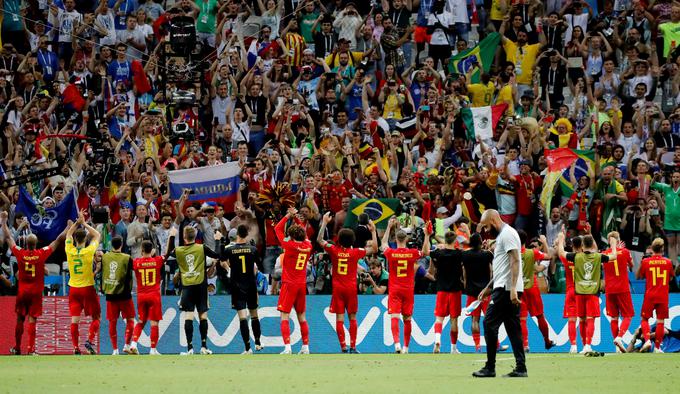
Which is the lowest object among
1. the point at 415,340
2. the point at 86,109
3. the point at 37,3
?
the point at 415,340

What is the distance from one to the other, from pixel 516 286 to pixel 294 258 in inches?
309

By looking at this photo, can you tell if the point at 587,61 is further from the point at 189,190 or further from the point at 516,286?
the point at 516,286

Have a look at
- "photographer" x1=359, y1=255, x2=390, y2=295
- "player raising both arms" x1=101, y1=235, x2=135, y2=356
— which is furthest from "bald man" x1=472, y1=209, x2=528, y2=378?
"player raising both arms" x1=101, y1=235, x2=135, y2=356

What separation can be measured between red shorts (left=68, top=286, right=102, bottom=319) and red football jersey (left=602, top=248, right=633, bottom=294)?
906 centimetres

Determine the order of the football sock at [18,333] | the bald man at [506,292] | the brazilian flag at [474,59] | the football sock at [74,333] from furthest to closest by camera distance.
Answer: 1. the brazilian flag at [474,59]
2. the football sock at [18,333]
3. the football sock at [74,333]
4. the bald man at [506,292]

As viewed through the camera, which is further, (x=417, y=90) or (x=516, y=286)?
(x=417, y=90)

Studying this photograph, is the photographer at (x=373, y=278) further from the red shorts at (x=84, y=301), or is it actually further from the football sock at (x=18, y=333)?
the football sock at (x=18, y=333)

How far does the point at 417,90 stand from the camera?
96.7ft

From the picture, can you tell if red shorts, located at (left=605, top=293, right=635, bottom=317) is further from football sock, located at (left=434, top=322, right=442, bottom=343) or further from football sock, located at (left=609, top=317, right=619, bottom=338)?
football sock, located at (left=434, top=322, right=442, bottom=343)

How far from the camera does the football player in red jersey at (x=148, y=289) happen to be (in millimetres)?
22719

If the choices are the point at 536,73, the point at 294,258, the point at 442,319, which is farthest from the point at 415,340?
the point at 536,73

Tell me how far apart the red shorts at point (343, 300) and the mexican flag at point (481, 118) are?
22.3ft

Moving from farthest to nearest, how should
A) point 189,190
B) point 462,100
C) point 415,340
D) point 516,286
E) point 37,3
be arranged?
point 37,3 < point 462,100 < point 189,190 < point 415,340 < point 516,286

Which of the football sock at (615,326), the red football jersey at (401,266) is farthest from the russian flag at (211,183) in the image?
the football sock at (615,326)
